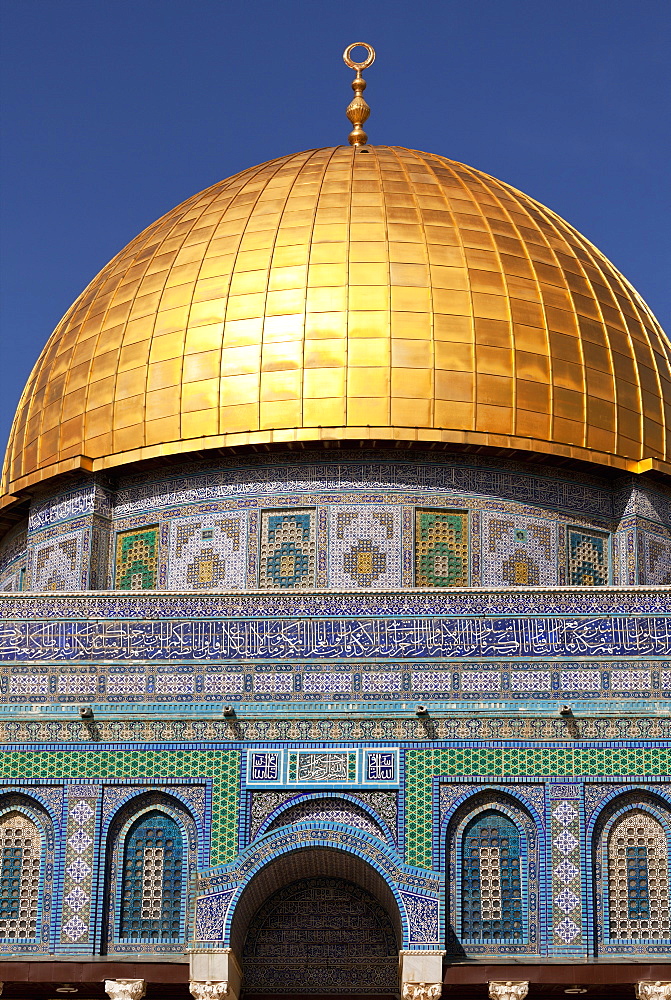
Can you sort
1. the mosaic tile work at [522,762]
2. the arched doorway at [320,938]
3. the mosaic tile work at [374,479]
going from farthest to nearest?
the mosaic tile work at [374,479] → the arched doorway at [320,938] → the mosaic tile work at [522,762]

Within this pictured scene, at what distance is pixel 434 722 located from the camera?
15.1 m

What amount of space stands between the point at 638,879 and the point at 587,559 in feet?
15.1

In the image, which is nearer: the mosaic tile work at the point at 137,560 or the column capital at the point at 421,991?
the column capital at the point at 421,991

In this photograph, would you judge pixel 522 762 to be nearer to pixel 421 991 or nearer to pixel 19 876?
pixel 421 991

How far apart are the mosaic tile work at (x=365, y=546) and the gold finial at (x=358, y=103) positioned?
598cm

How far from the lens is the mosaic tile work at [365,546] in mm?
17766

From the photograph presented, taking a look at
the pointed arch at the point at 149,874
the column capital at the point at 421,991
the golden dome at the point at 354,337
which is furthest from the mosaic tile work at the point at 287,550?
the column capital at the point at 421,991

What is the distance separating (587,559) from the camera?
1855cm

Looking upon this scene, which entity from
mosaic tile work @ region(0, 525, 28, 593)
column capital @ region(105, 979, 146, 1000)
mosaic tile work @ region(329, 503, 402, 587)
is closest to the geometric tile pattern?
column capital @ region(105, 979, 146, 1000)

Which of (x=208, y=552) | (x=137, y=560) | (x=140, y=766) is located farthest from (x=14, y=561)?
(x=140, y=766)

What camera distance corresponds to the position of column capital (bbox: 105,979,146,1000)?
1442cm

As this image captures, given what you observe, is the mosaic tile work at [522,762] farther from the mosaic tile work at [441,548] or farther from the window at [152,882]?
the mosaic tile work at [441,548]

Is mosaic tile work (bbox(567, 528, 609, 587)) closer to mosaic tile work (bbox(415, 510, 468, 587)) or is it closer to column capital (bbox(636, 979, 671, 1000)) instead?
mosaic tile work (bbox(415, 510, 468, 587))

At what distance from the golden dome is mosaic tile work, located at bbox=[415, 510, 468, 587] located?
0.79 metres
